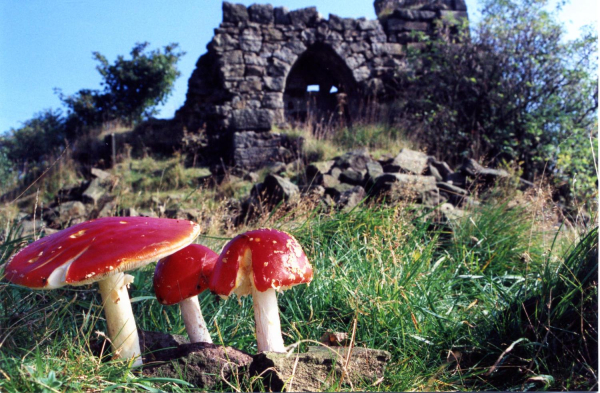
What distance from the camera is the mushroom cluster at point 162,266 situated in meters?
1.54

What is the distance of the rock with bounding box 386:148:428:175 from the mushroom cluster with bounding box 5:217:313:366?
4.59m

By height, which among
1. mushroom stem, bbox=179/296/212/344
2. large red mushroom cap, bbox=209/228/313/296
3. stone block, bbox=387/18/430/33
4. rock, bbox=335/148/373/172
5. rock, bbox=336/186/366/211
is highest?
stone block, bbox=387/18/430/33

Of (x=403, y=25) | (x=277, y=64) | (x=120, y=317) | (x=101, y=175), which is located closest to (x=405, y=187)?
(x=120, y=317)

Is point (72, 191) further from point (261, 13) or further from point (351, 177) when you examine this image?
point (261, 13)

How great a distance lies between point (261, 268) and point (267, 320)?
26 cm

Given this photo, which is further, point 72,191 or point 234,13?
point 234,13

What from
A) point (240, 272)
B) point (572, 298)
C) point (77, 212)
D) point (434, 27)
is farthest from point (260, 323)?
point (434, 27)

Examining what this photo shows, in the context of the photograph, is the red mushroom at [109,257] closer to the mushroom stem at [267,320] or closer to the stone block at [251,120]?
the mushroom stem at [267,320]

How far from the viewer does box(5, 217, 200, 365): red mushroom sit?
152cm

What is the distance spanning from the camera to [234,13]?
10594 mm

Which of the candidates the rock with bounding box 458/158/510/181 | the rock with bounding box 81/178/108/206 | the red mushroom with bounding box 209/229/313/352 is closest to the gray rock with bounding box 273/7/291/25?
the rock with bounding box 81/178/108/206

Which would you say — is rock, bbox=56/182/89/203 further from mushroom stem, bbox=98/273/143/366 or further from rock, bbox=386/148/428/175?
mushroom stem, bbox=98/273/143/366

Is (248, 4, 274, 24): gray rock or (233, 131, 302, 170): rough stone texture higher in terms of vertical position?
(248, 4, 274, 24): gray rock

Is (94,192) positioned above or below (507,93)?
below
